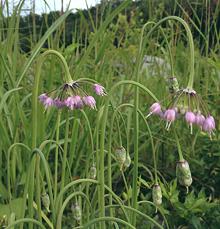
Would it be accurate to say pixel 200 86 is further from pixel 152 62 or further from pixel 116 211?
pixel 116 211

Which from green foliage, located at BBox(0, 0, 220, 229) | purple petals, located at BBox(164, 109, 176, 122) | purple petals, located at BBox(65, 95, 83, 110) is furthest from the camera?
green foliage, located at BBox(0, 0, 220, 229)

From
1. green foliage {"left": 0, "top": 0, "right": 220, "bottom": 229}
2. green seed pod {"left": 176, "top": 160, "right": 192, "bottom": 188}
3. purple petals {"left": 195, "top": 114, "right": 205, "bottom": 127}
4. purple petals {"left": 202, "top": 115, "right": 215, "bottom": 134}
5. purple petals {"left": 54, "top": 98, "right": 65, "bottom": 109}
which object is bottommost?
green foliage {"left": 0, "top": 0, "right": 220, "bottom": 229}

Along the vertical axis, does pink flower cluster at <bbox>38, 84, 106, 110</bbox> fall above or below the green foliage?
above

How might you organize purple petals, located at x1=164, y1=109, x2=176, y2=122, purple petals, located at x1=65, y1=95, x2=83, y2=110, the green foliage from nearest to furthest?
1. purple petals, located at x1=164, y1=109, x2=176, y2=122
2. purple petals, located at x1=65, y1=95, x2=83, y2=110
3. the green foliage

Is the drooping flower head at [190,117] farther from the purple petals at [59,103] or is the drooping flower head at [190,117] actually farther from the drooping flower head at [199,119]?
the purple petals at [59,103]

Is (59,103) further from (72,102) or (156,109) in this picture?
(156,109)

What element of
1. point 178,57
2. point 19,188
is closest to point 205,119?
point 19,188

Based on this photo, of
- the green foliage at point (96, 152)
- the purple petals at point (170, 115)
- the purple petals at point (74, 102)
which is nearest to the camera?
the purple petals at point (170, 115)

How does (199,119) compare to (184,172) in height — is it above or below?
above

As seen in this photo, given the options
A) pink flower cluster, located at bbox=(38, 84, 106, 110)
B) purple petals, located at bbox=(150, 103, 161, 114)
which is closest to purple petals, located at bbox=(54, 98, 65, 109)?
pink flower cluster, located at bbox=(38, 84, 106, 110)

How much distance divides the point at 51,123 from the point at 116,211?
1.92 ft

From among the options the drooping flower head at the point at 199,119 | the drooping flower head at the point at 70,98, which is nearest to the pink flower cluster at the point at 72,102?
the drooping flower head at the point at 70,98

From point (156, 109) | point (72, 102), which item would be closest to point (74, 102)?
point (72, 102)

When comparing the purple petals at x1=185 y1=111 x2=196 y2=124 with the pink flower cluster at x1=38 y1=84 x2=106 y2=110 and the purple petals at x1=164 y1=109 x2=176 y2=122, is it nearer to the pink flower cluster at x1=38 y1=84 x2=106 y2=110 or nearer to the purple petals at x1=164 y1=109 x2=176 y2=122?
the purple petals at x1=164 y1=109 x2=176 y2=122
